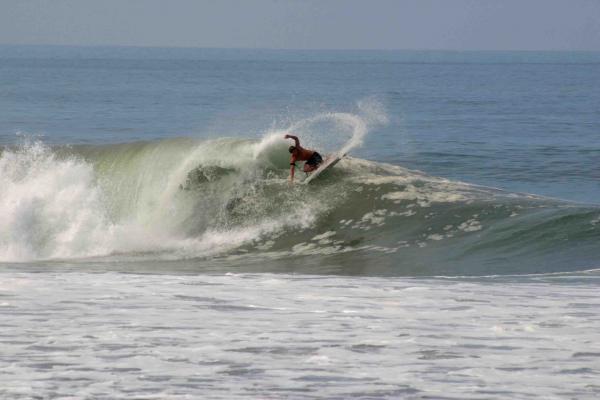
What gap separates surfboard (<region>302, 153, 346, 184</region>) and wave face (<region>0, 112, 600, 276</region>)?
Answer: 0.13 m

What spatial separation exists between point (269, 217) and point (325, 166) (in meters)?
1.62

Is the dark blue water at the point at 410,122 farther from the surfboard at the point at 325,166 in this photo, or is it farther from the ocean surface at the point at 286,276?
the surfboard at the point at 325,166

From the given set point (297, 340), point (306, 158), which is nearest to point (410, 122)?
point (306, 158)

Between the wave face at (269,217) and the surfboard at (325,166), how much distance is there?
13cm

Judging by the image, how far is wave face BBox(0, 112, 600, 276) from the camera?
45.3ft

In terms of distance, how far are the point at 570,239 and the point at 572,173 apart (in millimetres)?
16335

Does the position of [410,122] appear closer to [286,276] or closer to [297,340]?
[286,276]

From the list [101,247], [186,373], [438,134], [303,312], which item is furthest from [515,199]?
[438,134]

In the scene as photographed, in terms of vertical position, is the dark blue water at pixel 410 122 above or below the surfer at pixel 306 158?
above

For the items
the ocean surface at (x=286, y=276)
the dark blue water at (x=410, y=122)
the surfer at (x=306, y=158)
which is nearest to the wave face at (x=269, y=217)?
the ocean surface at (x=286, y=276)

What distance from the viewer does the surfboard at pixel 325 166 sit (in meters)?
17.8

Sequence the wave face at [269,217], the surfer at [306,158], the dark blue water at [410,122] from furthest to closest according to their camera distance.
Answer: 1. the dark blue water at [410,122]
2. the surfer at [306,158]
3. the wave face at [269,217]

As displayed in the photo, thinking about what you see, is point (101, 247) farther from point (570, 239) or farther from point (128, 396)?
point (128, 396)

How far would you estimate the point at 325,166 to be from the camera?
1808 cm
